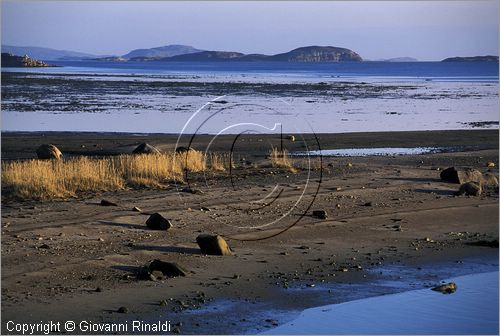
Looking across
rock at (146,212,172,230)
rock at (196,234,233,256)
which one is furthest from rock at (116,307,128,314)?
rock at (146,212,172,230)

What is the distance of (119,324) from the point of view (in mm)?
10398

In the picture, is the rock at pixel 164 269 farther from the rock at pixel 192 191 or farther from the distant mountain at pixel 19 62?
the distant mountain at pixel 19 62

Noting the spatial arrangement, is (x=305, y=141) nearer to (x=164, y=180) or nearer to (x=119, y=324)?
(x=164, y=180)

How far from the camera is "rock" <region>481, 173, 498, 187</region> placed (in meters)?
21.0

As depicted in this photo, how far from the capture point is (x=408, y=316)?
1143cm

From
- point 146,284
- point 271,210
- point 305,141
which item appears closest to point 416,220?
point 271,210

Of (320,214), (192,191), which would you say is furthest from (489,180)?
(192,191)

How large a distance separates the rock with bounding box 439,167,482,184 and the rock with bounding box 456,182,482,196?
923 mm

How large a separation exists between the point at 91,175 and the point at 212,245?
19.7 feet

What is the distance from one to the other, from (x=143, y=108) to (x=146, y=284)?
3903 centimetres

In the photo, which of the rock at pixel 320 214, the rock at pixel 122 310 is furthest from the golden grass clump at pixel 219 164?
the rock at pixel 122 310

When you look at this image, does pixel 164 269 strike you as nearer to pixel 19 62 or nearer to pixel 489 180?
pixel 489 180

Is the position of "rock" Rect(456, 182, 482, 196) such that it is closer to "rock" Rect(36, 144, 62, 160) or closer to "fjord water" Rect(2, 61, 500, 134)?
"fjord water" Rect(2, 61, 500, 134)

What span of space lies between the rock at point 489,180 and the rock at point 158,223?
897 cm
